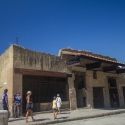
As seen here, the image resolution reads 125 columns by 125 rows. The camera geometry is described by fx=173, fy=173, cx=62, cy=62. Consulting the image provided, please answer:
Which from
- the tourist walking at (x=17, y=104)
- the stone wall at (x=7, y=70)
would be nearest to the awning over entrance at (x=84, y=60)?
the stone wall at (x=7, y=70)

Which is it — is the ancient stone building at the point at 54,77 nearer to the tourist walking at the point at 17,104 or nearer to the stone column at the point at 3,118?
the tourist walking at the point at 17,104

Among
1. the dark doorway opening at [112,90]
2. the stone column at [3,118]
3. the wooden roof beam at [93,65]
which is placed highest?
the wooden roof beam at [93,65]

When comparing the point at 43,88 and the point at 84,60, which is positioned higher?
the point at 84,60

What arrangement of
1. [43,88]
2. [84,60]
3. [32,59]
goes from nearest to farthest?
[32,59] → [43,88] → [84,60]

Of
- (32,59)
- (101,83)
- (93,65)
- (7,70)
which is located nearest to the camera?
(7,70)

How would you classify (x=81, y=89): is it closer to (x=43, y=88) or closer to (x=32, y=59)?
(x=43, y=88)

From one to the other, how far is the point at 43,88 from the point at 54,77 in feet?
4.17

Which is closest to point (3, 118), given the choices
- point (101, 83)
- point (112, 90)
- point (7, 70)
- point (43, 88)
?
point (7, 70)

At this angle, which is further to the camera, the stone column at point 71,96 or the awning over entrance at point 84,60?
the stone column at point 71,96

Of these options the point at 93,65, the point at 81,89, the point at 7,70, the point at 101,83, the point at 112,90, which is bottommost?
the point at 112,90

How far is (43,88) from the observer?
479 inches

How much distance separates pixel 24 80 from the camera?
11.3 metres

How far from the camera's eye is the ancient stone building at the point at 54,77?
36.5 feet

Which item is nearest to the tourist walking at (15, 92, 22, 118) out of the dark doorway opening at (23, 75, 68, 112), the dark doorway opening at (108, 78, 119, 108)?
the dark doorway opening at (23, 75, 68, 112)
